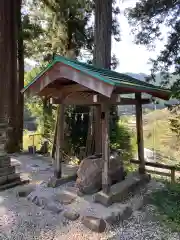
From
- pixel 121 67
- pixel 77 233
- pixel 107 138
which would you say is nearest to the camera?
pixel 77 233

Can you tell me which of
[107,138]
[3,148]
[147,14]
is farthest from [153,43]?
[3,148]

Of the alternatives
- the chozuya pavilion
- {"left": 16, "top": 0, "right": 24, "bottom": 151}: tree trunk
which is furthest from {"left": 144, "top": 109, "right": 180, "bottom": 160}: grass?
{"left": 16, "top": 0, "right": 24, "bottom": 151}: tree trunk

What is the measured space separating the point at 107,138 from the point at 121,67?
571cm

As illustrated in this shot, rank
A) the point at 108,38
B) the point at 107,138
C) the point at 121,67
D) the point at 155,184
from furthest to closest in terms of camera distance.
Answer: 1. the point at 121,67
2. the point at 108,38
3. the point at 155,184
4. the point at 107,138

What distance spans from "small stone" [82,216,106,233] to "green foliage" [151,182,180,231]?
3.08 ft

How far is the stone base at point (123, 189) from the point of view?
11.6 feet

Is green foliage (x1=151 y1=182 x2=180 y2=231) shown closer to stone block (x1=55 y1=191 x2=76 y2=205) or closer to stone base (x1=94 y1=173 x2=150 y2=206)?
stone base (x1=94 y1=173 x2=150 y2=206)

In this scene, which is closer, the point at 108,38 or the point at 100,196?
the point at 100,196

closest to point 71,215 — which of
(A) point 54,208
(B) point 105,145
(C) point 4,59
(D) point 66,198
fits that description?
(A) point 54,208

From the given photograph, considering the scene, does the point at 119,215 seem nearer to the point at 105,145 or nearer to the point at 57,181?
the point at 105,145

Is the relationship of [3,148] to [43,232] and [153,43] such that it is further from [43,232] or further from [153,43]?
[153,43]

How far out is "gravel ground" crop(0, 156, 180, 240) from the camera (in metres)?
2.84

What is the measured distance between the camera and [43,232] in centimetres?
292

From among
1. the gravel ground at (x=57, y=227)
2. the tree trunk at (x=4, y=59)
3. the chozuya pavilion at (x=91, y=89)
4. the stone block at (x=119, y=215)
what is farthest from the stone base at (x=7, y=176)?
the tree trunk at (x=4, y=59)
